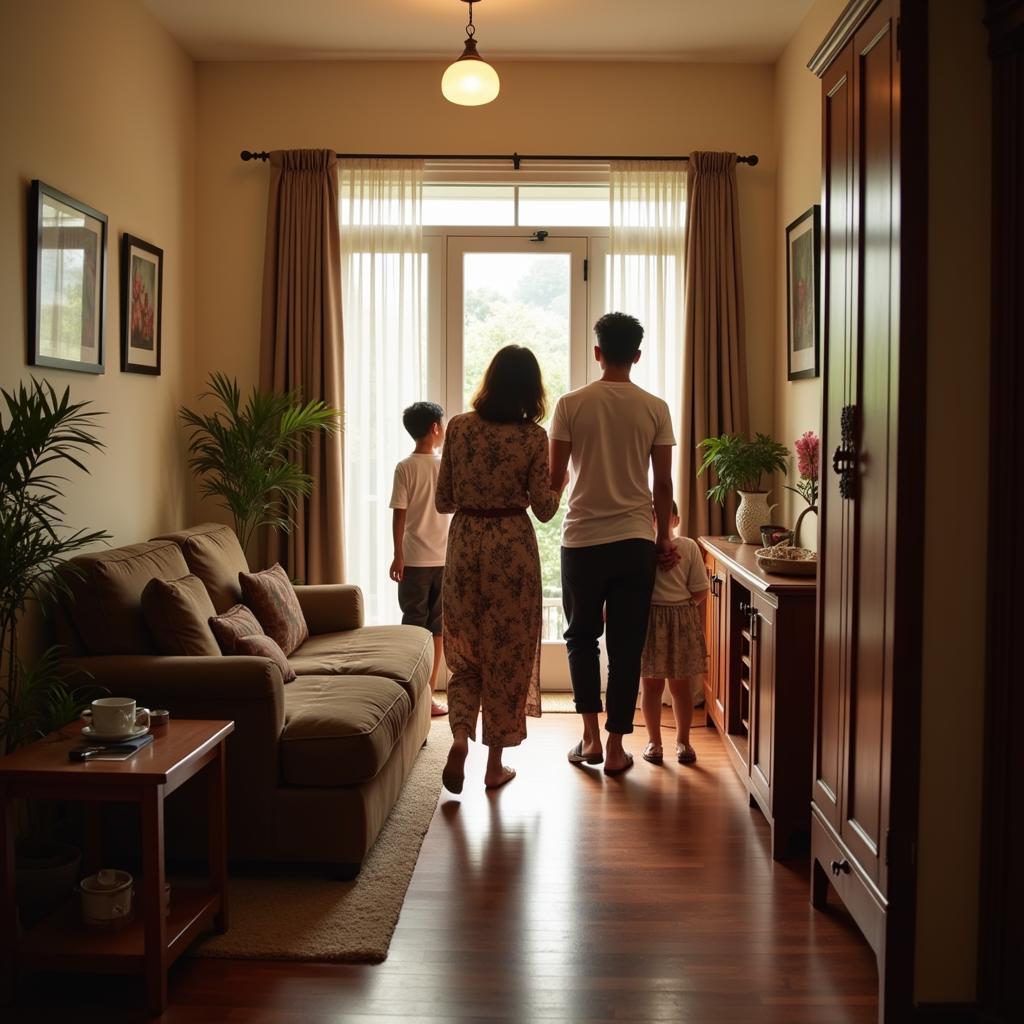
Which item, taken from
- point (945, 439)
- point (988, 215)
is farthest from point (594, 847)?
point (988, 215)

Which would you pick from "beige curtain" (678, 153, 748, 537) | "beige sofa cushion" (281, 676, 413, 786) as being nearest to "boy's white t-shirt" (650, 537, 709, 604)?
"beige curtain" (678, 153, 748, 537)

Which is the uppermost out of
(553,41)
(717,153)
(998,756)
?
(553,41)

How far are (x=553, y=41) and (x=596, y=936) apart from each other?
3964 mm

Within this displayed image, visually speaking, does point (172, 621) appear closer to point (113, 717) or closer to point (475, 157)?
point (113, 717)

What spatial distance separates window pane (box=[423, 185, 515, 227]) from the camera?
529cm

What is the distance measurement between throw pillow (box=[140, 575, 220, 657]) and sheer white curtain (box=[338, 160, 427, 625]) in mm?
2014

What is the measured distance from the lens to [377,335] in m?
5.20

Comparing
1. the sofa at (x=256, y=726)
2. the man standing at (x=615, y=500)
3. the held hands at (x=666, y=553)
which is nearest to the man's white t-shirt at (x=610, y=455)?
the man standing at (x=615, y=500)

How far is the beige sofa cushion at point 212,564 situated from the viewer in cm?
383

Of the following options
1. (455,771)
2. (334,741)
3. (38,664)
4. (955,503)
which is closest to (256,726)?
(334,741)

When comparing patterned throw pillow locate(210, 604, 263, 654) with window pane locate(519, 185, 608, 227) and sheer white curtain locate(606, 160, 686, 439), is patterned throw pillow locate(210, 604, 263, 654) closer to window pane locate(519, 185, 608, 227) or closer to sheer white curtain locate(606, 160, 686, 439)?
sheer white curtain locate(606, 160, 686, 439)

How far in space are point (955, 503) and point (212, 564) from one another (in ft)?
8.73

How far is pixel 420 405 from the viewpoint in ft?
15.4

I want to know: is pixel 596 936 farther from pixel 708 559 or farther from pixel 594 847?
pixel 708 559
